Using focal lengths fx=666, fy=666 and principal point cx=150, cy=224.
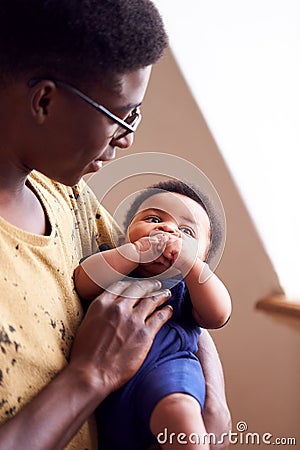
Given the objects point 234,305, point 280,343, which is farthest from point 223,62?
point 280,343

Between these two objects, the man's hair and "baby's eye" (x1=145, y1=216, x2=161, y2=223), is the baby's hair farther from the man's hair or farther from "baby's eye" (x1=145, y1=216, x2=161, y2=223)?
the man's hair

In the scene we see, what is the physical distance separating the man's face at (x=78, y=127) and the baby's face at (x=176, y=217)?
0.23m

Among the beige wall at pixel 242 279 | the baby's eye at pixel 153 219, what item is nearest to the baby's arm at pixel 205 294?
the baby's eye at pixel 153 219

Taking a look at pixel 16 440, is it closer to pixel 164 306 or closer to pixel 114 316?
pixel 114 316

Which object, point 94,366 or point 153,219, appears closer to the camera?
point 94,366

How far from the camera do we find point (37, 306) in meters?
1.00

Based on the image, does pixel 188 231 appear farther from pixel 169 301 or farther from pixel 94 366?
pixel 94 366

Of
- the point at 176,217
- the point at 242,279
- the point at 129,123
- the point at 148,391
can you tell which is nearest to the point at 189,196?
the point at 176,217

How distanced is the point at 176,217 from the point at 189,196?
5 centimetres

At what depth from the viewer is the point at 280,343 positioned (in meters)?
2.07

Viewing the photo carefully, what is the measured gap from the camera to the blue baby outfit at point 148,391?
41.6 inches

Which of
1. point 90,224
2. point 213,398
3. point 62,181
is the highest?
point 62,181

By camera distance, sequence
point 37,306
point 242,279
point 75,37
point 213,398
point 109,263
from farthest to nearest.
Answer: point 242,279, point 213,398, point 109,263, point 37,306, point 75,37

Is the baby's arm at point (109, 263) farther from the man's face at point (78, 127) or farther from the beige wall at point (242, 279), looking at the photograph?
the beige wall at point (242, 279)
